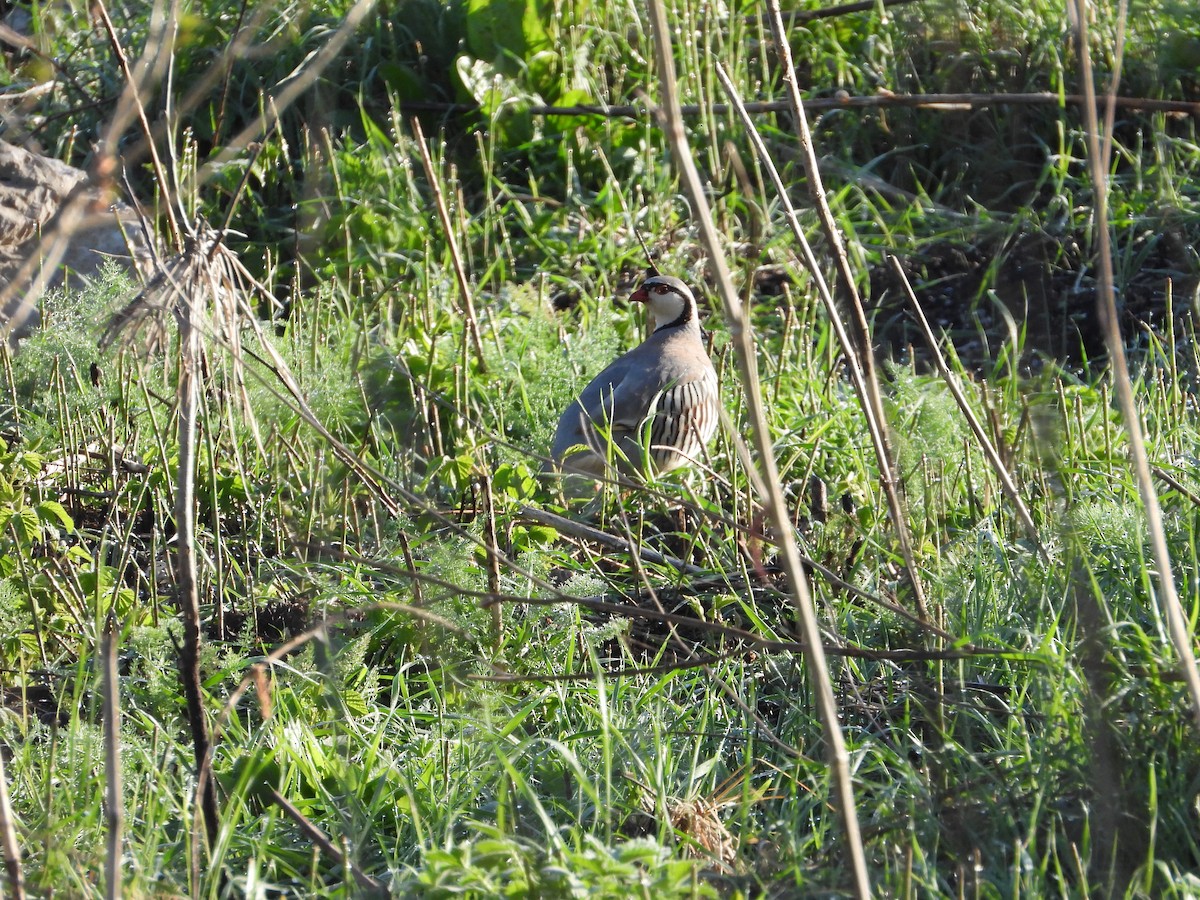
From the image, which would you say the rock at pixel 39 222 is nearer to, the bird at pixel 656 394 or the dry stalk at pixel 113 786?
the bird at pixel 656 394

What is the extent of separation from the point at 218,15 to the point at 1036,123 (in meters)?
3.64

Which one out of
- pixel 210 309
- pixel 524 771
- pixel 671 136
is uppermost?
pixel 671 136

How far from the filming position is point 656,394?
13.3ft

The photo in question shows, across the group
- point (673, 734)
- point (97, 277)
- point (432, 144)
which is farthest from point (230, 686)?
point (432, 144)

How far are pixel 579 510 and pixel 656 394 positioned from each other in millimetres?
486

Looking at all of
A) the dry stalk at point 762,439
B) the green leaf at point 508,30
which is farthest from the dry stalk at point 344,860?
the green leaf at point 508,30

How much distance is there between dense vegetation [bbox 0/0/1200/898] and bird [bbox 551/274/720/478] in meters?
0.17

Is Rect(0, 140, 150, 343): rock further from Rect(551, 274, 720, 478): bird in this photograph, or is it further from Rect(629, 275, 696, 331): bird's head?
Rect(629, 275, 696, 331): bird's head

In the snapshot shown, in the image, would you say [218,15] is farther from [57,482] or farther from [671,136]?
[671,136]

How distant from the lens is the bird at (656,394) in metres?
4.12

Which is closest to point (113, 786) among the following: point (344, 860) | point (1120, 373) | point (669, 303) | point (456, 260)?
point (344, 860)

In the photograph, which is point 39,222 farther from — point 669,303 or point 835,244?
point 835,244

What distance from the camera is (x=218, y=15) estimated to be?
5906mm

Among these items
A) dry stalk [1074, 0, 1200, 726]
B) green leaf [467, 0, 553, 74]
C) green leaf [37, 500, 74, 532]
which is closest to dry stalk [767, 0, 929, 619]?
dry stalk [1074, 0, 1200, 726]
